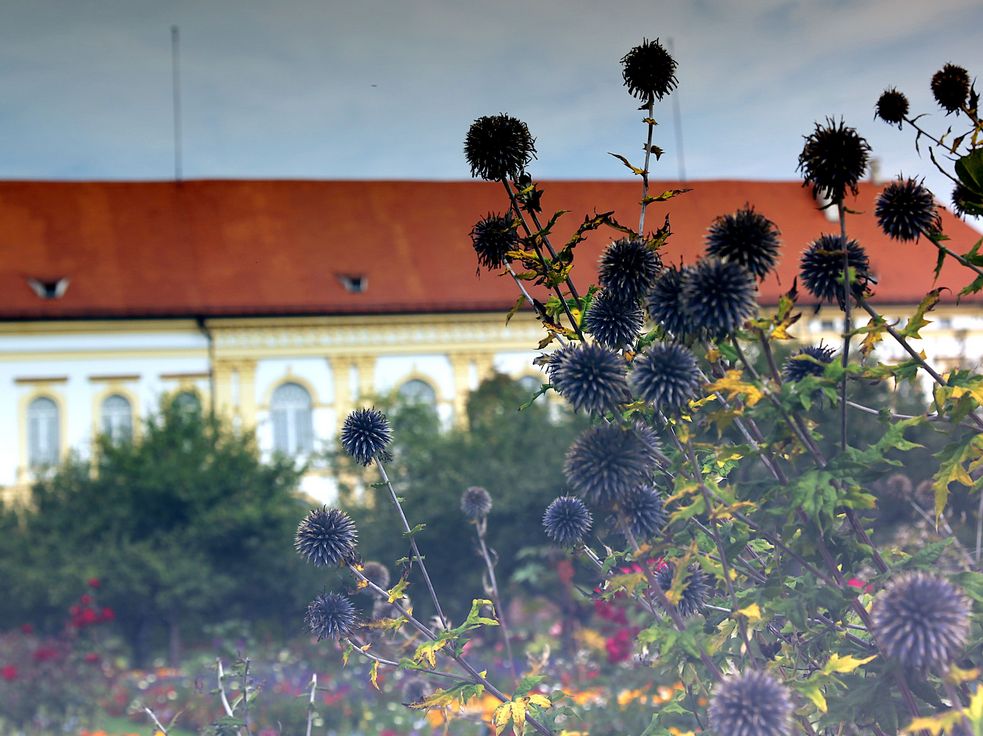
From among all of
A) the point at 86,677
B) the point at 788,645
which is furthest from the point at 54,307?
the point at 788,645

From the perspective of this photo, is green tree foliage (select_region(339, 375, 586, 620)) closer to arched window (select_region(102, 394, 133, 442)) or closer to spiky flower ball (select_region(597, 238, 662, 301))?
spiky flower ball (select_region(597, 238, 662, 301))

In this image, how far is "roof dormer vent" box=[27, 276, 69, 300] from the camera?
Answer: 28875 millimetres

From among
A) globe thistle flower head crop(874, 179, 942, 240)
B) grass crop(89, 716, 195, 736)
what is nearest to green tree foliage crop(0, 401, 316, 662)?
grass crop(89, 716, 195, 736)

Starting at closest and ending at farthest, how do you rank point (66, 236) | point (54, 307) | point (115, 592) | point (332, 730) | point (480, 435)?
point (332, 730)
point (115, 592)
point (480, 435)
point (54, 307)
point (66, 236)

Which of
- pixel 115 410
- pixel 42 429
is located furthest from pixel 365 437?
pixel 42 429

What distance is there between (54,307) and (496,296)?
11.2m

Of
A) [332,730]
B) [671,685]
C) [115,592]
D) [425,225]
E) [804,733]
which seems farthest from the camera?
[425,225]

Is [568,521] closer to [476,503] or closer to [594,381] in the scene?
[594,381]

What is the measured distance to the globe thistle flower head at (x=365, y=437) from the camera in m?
3.64

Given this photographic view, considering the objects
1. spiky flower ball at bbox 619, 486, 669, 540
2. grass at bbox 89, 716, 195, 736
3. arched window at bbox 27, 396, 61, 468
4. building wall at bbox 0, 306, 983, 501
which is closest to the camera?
spiky flower ball at bbox 619, 486, 669, 540

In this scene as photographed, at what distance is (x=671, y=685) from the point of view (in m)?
7.14

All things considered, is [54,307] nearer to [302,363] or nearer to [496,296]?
[302,363]

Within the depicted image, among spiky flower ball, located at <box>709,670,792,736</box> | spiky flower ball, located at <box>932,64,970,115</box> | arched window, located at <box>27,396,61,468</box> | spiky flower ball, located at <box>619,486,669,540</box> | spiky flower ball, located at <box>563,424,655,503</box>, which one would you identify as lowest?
spiky flower ball, located at <box>709,670,792,736</box>

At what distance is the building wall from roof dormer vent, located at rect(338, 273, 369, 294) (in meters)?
0.79
